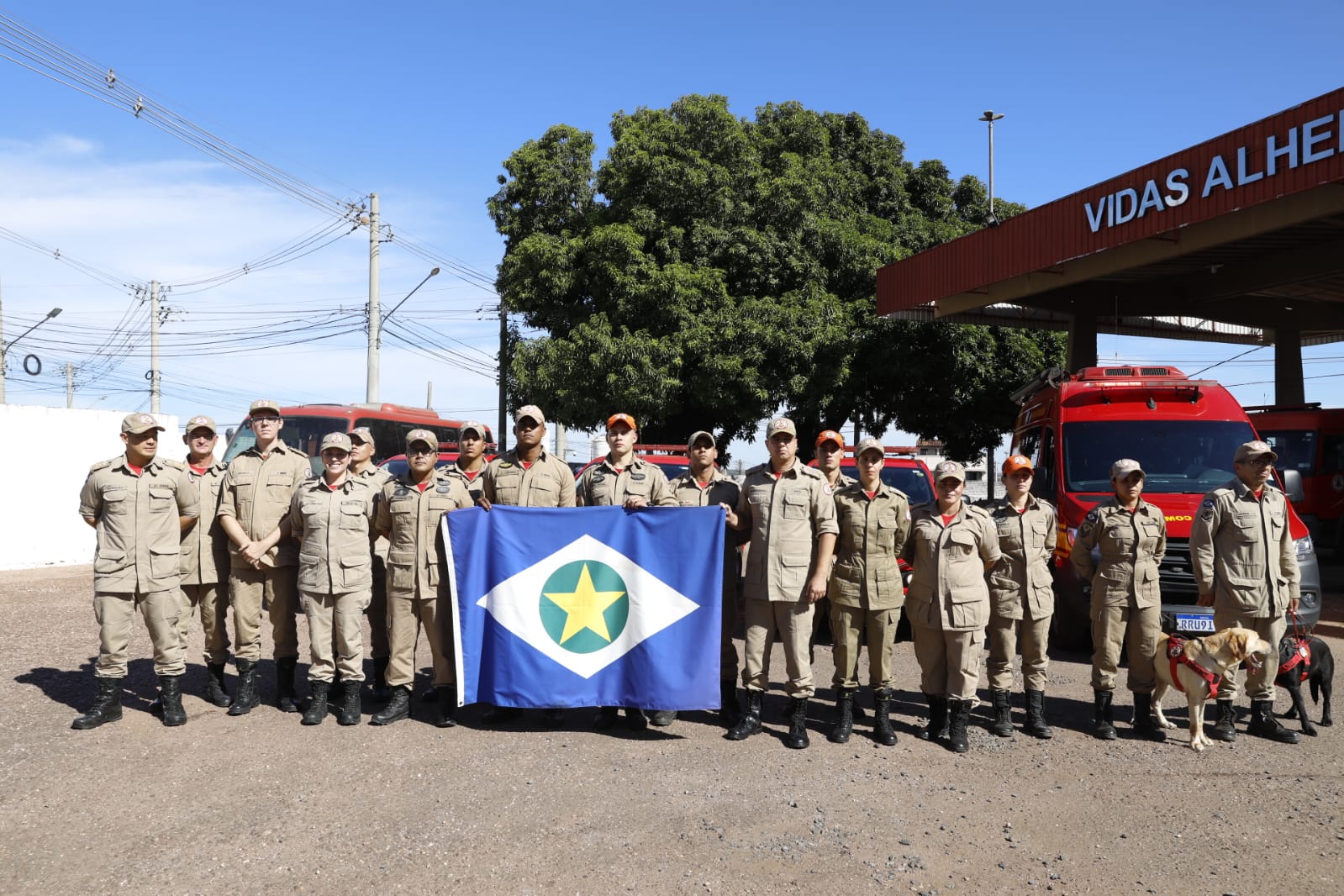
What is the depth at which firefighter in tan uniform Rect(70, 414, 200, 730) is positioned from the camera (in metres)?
6.25

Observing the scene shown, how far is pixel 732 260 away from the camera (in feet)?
71.2

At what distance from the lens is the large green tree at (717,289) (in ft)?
68.2

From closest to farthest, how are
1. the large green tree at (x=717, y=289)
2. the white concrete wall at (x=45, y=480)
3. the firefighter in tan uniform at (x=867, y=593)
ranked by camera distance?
the firefighter in tan uniform at (x=867, y=593), the white concrete wall at (x=45, y=480), the large green tree at (x=717, y=289)

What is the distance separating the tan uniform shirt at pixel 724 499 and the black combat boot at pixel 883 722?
112 centimetres

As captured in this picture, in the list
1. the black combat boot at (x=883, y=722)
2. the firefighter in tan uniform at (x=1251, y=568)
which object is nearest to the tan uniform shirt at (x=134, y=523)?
the black combat boot at (x=883, y=722)

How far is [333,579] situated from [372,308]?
19.2m

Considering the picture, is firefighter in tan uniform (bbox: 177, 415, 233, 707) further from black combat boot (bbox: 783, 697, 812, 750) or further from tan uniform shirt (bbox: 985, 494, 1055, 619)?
tan uniform shirt (bbox: 985, 494, 1055, 619)

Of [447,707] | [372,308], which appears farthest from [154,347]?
[447,707]

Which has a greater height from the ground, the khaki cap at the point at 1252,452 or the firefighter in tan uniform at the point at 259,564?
the khaki cap at the point at 1252,452

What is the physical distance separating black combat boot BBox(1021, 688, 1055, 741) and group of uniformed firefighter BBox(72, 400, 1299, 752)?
2 cm

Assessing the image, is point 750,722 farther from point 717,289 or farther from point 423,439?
point 717,289

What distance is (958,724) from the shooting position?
5984mm

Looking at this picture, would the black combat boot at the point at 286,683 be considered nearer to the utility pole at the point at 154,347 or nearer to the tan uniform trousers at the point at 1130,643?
the tan uniform trousers at the point at 1130,643

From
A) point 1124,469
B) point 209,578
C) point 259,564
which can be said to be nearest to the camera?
point 1124,469
